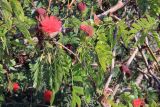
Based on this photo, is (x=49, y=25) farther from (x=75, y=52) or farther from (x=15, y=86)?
(x=15, y=86)

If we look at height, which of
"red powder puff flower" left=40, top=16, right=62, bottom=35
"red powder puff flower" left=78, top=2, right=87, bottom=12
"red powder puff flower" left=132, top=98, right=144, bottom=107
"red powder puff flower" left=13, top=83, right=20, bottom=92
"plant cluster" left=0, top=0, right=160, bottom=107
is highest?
"red powder puff flower" left=78, top=2, right=87, bottom=12

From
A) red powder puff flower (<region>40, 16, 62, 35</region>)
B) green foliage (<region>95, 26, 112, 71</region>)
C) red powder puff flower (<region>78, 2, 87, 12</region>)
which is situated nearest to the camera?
red powder puff flower (<region>40, 16, 62, 35</region>)

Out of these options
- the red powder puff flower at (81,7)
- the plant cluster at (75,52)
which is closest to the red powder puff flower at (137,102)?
the plant cluster at (75,52)

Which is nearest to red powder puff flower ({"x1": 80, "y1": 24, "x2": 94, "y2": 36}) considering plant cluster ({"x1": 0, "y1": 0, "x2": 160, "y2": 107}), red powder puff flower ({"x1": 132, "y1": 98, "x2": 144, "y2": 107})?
plant cluster ({"x1": 0, "y1": 0, "x2": 160, "y2": 107})

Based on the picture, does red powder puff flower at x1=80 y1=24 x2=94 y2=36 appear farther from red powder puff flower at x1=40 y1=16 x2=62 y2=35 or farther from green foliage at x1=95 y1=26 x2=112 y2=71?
red powder puff flower at x1=40 y1=16 x2=62 y2=35

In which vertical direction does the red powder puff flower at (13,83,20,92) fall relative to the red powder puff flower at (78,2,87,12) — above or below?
below

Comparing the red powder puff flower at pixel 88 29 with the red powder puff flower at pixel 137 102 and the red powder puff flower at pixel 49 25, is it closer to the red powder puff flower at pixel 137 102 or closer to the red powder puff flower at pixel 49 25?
the red powder puff flower at pixel 49 25

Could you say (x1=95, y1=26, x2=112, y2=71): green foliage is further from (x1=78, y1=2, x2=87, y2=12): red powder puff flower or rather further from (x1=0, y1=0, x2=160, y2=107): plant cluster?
(x1=78, y1=2, x2=87, y2=12): red powder puff flower

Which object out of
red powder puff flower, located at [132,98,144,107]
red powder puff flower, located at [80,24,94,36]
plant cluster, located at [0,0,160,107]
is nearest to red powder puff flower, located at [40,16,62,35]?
plant cluster, located at [0,0,160,107]

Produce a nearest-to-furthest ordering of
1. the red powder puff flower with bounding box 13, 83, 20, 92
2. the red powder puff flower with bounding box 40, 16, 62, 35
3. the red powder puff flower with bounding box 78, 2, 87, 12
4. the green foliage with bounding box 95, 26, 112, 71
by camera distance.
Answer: the red powder puff flower with bounding box 40, 16, 62, 35, the green foliage with bounding box 95, 26, 112, 71, the red powder puff flower with bounding box 78, 2, 87, 12, the red powder puff flower with bounding box 13, 83, 20, 92

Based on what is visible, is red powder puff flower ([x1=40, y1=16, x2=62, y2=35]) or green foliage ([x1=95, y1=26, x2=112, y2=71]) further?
green foliage ([x1=95, y1=26, x2=112, y2=71])

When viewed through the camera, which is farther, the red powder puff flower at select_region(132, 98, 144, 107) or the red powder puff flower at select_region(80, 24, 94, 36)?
the red powder puff flower at select_region(132, 98, 144, 107)

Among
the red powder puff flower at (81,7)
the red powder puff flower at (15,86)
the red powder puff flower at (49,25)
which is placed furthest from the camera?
the red powder puff flower at (15,86)

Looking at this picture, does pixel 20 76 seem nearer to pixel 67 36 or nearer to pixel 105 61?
pixel 67 36
